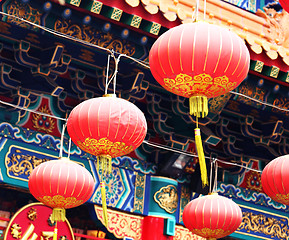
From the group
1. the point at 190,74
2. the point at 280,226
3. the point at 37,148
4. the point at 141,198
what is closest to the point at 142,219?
the point at 141,198

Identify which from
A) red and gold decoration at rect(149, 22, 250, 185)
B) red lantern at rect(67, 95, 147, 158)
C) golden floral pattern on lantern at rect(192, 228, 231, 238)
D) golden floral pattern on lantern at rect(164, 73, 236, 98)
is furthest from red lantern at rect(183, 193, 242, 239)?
golden floral pattern on lantern at rect(164, 73, 236, 98)

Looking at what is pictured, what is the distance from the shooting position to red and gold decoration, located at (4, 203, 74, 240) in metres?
6.67

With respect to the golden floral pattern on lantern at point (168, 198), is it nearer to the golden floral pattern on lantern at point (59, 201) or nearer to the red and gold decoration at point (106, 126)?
the golden floral pattern on lantern at point (59, 201)

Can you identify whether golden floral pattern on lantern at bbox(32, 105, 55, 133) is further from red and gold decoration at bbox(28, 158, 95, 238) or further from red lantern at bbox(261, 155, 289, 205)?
red lantern at bbox(261, 155, 289, 205)

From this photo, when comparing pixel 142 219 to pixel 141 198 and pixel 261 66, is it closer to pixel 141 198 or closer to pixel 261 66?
pixel 141 198

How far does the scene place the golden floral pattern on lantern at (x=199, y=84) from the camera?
4672mm

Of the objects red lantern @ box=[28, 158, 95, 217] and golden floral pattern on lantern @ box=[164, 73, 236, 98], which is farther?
red lantern @ box=[28, 158, 95, 217]

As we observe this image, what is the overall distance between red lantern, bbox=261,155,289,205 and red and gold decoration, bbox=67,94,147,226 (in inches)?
59.2

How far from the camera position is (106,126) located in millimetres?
5195

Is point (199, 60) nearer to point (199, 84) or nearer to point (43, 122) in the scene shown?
point (199, 84)

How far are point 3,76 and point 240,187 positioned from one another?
3325 mm

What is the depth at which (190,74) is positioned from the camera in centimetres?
465

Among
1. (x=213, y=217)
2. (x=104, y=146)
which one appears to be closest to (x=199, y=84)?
(x=104, y=146)

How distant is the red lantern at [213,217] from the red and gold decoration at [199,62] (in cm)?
183
